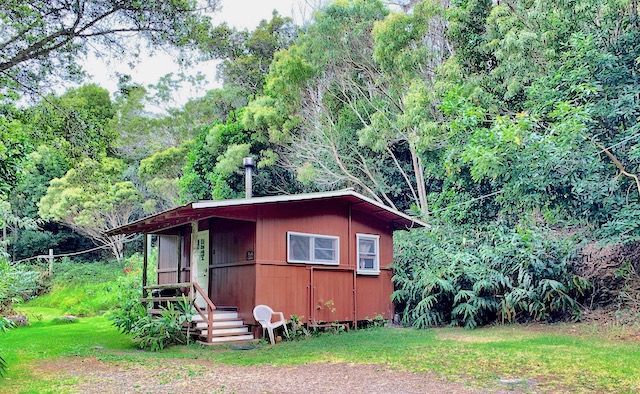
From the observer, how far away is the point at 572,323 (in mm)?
10242

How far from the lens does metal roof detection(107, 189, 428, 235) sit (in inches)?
386

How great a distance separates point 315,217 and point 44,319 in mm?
9520

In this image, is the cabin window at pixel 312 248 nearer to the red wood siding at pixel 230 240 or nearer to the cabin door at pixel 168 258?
the red wood siding at pixel 230 240

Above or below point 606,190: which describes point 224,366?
below

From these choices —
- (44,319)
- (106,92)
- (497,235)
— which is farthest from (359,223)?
(106,92)

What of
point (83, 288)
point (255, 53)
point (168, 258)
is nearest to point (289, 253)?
point (168, 258)

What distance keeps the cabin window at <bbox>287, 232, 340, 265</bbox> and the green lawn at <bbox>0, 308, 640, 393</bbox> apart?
1.64 meters

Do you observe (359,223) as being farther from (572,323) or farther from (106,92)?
(106,92)

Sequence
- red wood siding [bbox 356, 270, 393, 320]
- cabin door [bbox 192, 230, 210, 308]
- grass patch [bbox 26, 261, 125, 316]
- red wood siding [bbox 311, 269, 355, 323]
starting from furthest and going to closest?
grass patch [bbox 26, 261, 125, 316] < red wood siding [bbox 356, 270, 393, 320] < cabin door [bbox 192, 230, 210, 308] < red wood siding [bbox 311, 269, 355, 323]

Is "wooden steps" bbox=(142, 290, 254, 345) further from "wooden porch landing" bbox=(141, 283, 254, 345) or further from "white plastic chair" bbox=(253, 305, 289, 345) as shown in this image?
"white plastic chair" bbox=(253, 305, 289, 345)

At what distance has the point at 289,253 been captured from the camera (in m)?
10.9

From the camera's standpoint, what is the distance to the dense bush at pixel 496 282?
10.6 metres

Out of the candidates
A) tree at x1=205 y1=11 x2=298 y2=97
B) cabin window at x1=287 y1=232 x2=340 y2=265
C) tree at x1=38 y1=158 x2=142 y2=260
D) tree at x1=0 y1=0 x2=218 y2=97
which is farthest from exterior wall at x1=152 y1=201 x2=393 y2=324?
tree at x1=38 y1=158 x2=142 y2=260

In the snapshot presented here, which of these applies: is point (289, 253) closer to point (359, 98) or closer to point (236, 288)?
point (236, 288)
